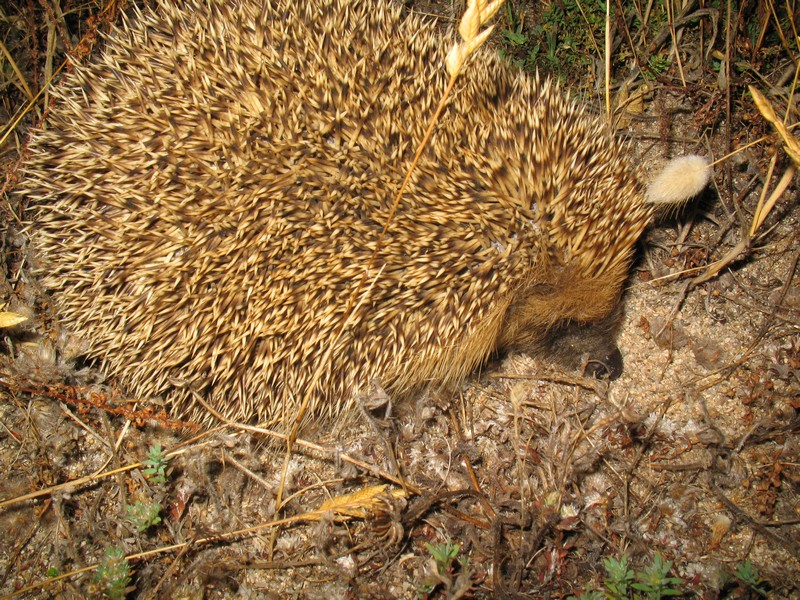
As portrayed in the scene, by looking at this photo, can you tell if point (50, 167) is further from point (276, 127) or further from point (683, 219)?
point (683, 219)

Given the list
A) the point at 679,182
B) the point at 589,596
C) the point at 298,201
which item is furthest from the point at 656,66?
the point at 589,596

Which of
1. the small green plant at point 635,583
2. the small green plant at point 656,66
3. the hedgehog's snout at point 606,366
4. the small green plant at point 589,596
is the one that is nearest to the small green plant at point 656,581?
the small green plant at point 635,583

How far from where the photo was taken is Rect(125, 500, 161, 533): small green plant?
2.77m

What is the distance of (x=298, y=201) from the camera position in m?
2.47

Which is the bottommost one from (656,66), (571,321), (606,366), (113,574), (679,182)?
(113,574)

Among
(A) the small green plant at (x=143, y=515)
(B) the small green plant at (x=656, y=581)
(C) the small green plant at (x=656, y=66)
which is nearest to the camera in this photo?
(B) the small green plant at (x=656, y=581)

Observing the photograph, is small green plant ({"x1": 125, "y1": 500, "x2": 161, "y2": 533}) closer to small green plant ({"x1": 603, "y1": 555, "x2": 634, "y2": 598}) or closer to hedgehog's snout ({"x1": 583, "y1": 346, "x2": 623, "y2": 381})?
small green plant ({"x1": 603, "y1": 555, "x2": 634, "y2": 598})

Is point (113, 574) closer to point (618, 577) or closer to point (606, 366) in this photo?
point (618, 577)

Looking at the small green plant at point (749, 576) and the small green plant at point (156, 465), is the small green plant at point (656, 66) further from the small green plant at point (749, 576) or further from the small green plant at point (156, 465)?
the small green plant at point (156, 465)

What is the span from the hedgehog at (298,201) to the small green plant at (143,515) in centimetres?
52

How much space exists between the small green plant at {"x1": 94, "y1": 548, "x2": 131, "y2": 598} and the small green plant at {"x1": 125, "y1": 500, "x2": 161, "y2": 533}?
0.14 meters

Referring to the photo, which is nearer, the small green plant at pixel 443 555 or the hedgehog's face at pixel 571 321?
the small green plant at pixel 443 555

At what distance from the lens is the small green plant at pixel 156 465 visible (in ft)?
9.38

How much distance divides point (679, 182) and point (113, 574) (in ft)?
10.4
